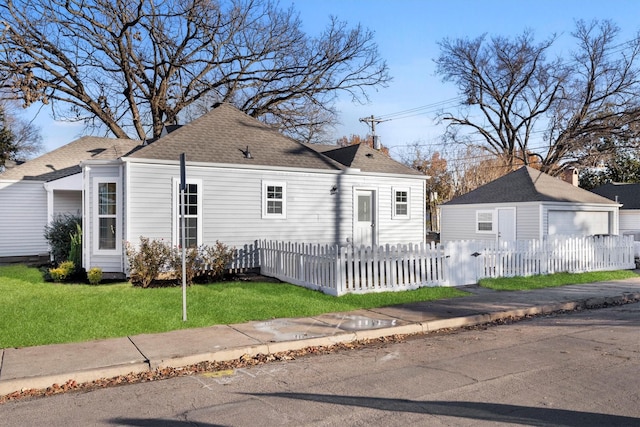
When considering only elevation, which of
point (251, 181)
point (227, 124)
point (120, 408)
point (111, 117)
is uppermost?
point (111, 117)

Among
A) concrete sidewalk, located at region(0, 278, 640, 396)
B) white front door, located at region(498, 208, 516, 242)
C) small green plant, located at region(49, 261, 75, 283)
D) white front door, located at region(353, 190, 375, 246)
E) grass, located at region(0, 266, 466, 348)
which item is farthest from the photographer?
white front door, located at region(498, 208, 516, 242)

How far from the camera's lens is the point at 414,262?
12258 millimetres

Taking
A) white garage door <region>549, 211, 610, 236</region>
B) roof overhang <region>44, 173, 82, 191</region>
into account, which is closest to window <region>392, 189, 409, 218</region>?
white garage door <region>549, 211, 610, 236</region>

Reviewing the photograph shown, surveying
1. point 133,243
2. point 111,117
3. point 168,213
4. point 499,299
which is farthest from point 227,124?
point 111,117

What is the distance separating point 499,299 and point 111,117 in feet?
81.9

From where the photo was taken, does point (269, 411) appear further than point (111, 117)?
No

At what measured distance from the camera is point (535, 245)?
15102 mm

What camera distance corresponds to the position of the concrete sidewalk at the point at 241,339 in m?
6.03

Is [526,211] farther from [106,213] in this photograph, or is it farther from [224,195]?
[106,213]

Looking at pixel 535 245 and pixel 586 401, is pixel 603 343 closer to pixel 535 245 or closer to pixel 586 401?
pixel 586 401

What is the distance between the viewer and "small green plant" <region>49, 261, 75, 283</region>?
507 inches

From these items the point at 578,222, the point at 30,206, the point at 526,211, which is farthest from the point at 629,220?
the point at 30,206

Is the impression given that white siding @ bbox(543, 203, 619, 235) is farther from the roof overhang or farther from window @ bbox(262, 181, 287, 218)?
the roof overhang

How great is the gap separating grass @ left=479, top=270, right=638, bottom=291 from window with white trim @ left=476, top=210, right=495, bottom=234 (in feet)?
27.0
